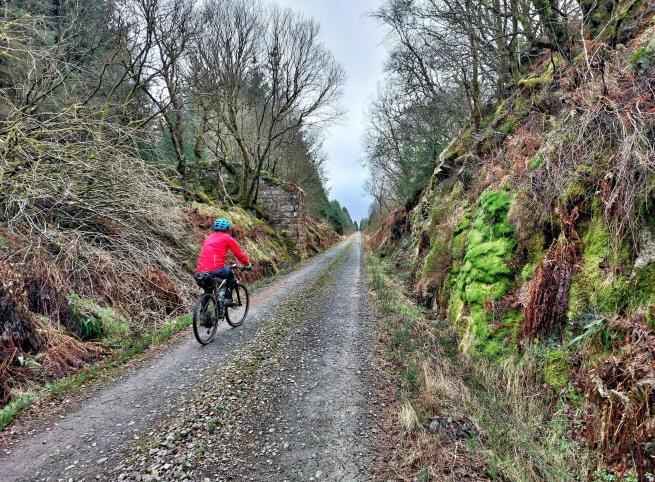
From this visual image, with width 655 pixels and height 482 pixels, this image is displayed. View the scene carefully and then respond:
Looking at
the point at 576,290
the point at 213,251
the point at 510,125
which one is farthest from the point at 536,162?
the point at 213,251

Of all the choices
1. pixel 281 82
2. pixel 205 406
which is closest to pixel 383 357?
pixel 205 406

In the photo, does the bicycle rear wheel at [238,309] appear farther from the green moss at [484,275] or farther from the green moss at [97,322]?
the green moss at [484,275]

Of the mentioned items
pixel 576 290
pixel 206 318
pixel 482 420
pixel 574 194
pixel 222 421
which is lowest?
pixel 482 420

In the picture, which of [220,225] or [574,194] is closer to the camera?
[574,194]

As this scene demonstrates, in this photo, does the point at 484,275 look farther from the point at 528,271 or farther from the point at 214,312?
the point at 214,312

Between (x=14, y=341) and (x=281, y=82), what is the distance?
16.2 meters

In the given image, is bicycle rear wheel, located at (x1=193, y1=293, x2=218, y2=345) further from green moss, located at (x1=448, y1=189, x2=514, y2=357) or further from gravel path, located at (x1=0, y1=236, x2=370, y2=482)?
green moss, located at (x1=448, y1=189, x2=514, y2=357)

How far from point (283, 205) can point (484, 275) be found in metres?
15.2

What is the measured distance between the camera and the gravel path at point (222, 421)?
260cm

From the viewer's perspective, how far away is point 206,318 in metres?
5.40

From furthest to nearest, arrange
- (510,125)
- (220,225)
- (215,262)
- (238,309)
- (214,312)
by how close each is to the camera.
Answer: (510,125) → (238,309) → (220,225) → (215,262) → (214,312)

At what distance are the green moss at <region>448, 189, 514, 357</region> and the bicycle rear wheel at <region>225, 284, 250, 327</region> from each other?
A: 3989mm

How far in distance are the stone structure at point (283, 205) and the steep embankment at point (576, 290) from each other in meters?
13.8

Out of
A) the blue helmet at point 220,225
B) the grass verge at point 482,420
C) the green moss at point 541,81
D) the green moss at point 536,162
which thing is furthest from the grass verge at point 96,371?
the green moss at point 541,81
